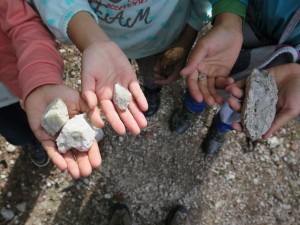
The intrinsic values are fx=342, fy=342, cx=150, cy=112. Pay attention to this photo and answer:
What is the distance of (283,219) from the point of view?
8.94 ft

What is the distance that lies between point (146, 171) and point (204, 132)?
0.62 metres

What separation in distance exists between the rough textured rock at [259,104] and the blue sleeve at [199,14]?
452 millimetres

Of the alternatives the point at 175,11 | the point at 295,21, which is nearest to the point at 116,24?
the point at 175,11

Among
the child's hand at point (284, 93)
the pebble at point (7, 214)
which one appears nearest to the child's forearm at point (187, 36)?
the child's hand at point (284, 93)

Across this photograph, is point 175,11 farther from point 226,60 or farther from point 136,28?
point 226,60

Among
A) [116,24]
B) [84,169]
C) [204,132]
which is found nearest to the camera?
[84,169]

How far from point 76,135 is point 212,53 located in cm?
90

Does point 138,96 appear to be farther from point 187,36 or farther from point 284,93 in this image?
point 284,93

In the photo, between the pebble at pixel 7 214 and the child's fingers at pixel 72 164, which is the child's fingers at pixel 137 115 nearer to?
the child's fingers at pixel 72 164

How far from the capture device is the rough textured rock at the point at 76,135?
1.52 metres

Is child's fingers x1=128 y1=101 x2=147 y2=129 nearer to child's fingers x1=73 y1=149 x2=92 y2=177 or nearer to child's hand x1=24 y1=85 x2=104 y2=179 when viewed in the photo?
child's hand x1=24 y1=85 x2=104 y2=179

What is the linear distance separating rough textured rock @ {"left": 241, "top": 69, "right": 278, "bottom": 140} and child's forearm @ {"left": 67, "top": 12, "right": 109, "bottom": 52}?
2.66 ft

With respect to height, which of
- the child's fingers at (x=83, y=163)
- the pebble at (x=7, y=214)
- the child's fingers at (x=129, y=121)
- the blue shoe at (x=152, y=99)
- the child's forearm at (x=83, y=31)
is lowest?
the pebble at (x=7, y=214)

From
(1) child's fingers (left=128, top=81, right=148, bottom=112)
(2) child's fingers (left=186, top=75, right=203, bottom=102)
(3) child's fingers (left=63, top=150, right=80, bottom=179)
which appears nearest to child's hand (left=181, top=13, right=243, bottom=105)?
(2) child's fingers (left=186, top=75, right=203, bottom=102)
